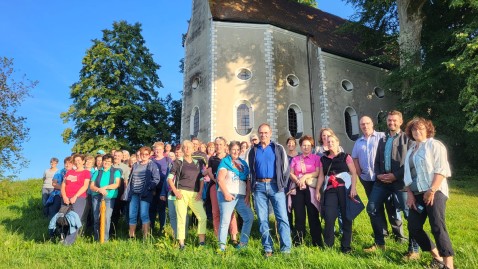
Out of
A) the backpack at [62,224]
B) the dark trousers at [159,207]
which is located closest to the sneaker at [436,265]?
the dark trousers at [159,207]

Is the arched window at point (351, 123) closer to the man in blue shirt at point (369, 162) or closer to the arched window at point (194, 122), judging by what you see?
the arched window at point (194, 122)

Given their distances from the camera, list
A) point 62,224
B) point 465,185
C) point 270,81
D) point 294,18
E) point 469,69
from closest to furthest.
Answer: point 62,224 < point 469,69 < point 465,185 < point 270,81 < point 294,18

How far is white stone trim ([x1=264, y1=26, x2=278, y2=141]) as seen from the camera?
65.6ft

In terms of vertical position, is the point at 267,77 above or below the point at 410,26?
below

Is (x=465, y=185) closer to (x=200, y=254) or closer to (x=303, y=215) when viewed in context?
(x=303, y=215)

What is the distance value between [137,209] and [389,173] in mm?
4582

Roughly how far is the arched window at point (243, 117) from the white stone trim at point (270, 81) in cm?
106

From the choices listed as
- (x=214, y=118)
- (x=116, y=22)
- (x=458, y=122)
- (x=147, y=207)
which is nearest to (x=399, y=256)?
(x=147, y=207)

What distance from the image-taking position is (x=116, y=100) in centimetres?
2362

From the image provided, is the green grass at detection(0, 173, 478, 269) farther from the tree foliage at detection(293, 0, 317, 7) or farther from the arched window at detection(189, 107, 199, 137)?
the tree foliage at detection(293, 0, 317, 7)

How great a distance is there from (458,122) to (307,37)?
11084 mm

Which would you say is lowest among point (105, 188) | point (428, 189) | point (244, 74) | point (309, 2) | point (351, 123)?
point (428, 189)

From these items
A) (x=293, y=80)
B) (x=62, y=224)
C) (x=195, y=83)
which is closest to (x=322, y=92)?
(x=293, y=80)

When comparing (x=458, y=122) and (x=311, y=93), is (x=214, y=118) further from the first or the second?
(x=458, y=122)
